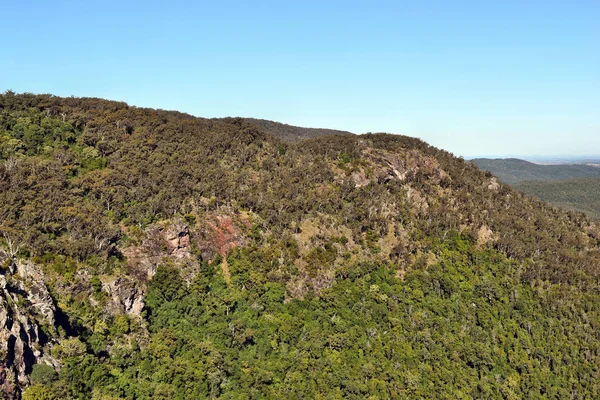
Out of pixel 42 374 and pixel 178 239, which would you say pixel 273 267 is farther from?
pixel 42 374

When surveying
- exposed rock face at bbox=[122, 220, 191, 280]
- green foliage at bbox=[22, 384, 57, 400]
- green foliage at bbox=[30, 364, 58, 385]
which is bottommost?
green foliage at bbox=[22, 384, 57, 400]

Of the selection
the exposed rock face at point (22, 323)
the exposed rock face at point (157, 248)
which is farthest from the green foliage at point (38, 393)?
the exposed rock face at point (157, 248)

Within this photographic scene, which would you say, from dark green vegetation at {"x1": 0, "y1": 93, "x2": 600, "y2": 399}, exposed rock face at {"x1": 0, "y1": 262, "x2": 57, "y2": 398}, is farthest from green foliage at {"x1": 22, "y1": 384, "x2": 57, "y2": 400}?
exposed rock face at {"x1": 0, "y1": 262, "x2": 57, "y2": 398}

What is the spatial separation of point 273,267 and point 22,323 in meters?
41.3

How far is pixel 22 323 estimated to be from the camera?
46.5m

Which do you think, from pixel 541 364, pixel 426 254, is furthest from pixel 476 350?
pixel 426 254

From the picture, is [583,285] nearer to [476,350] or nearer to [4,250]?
[476,350]

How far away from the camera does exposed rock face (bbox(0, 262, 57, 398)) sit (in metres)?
42.9

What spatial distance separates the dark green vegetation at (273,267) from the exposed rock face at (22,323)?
166 centimetres

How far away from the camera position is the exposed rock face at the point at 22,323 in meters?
42.9

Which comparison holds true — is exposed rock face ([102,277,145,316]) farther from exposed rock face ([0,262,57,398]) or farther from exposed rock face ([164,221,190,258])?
exposed rock face ([164,221,190,258])

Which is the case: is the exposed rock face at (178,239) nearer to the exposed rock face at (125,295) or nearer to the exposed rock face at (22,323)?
the exposed rock face at (125,295)

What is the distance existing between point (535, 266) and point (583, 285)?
526 inches

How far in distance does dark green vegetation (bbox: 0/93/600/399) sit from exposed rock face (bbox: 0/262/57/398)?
166 centimetres
